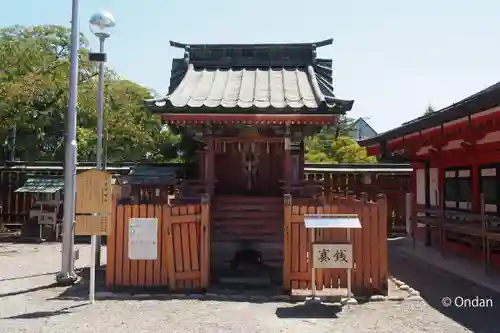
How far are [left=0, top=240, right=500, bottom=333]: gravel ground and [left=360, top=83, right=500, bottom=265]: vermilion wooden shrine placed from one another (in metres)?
3.03

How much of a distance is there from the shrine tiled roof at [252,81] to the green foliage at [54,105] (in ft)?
18.4

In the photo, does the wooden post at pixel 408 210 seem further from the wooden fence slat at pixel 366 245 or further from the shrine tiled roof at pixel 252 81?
the wooden fence slat at pixel 366 245

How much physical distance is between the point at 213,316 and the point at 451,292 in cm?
423

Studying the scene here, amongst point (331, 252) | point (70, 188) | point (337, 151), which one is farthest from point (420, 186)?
point (337, 151)

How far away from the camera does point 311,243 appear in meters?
7.01

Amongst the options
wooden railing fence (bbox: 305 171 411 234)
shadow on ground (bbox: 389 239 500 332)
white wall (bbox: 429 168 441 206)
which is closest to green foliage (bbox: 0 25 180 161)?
wooden railing fence (bbox: 305 171 411 234)

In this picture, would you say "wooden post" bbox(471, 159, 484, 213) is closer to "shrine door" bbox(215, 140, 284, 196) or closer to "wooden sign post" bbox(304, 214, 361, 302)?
"shrine door" bbox(215, 140, 284, 196)

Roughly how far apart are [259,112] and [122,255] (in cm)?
367

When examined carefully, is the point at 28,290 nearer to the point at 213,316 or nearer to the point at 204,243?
the point at 204,243

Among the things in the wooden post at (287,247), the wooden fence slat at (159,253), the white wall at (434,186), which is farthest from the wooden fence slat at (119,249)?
the white wall at (434,186)

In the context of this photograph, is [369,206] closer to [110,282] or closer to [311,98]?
[311,98]

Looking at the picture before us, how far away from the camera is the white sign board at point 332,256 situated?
6.92m

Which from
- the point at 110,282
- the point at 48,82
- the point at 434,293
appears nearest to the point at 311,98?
the point at 434,293

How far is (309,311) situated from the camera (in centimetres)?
655
